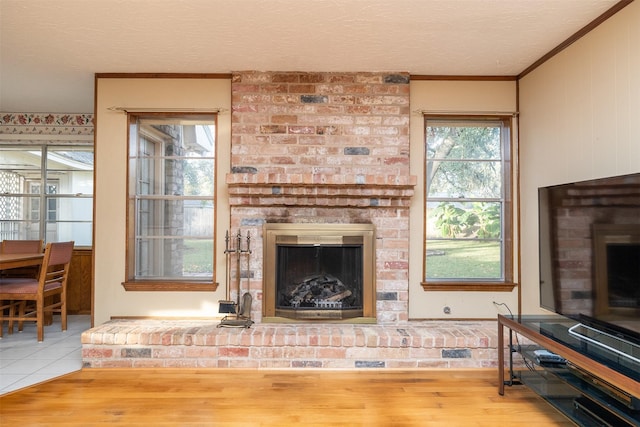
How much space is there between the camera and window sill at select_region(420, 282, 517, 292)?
10.1 feet

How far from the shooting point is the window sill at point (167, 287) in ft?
10.1

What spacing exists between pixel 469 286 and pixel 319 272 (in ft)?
4.13

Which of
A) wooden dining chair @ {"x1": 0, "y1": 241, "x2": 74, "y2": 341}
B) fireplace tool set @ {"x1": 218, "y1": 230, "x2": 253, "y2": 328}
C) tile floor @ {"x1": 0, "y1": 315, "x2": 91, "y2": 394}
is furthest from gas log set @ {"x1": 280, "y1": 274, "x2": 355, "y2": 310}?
wooden dining chair @ {"x1": 0, "y1": 241, "x2": 74, "y2": 341}

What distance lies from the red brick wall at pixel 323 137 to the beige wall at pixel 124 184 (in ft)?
0.58

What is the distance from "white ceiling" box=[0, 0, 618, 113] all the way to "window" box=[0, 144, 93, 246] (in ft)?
4.17

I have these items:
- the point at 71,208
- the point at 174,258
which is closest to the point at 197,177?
the point at 174,258

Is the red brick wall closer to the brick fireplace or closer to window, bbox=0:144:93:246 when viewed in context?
the brick fireplace

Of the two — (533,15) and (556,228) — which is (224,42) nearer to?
(533,15)

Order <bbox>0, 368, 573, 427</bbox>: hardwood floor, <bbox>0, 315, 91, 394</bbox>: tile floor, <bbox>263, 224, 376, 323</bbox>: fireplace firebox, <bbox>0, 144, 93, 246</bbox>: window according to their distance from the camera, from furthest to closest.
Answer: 1. <bbox>0, 144, 93, 246</bbox>: window
2. <bbox>263, 224, 376, 323</bbox>: fireplace firebox
3. <bbox>0, 315, 91, 394</bbox>: tile floor
4. <bbox>0, 368, 573, 427</bbox>: hardwood floor

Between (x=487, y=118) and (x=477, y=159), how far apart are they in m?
0.36

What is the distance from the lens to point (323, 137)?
3.04 meters

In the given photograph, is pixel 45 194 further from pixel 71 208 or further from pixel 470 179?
pixel 470 179

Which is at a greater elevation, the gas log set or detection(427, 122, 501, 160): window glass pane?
detection(427, 122, 501, 160): window glass pane

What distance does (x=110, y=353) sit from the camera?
2.63 m
